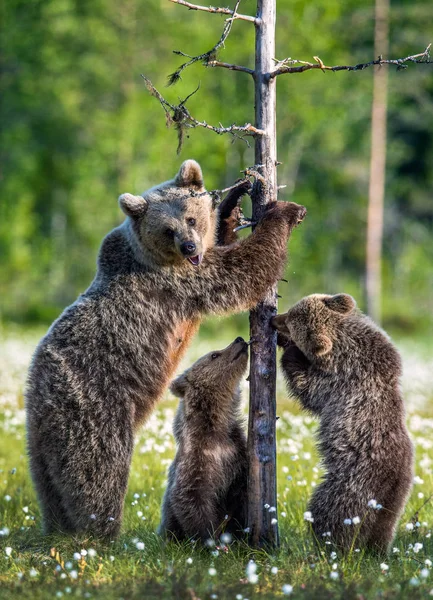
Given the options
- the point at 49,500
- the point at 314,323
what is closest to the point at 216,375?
the point at 314,323

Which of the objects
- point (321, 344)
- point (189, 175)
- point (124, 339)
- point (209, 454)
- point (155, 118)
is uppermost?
point (155, 118)

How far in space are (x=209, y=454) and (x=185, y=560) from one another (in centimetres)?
98

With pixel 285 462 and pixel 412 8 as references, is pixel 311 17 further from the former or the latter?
pixel 285 462

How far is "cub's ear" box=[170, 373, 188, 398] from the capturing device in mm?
6914

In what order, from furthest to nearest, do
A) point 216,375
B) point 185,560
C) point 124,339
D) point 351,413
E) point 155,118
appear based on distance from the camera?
point 155,118 < point 216,375 < point 124,339 < point 351,413 < point 185,560

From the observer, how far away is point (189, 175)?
7.05 meters

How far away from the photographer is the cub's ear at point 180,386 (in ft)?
22.7

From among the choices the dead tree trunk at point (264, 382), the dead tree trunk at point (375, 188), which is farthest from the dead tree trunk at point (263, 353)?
the dead tree trunk at point (375, 188)

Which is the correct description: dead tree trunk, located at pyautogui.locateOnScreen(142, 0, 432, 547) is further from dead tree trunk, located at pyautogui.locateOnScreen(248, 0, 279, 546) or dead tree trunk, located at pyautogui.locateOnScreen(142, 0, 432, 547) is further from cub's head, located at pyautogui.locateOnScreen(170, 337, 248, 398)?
cub's head, located at pyautogui.locateOnScreen(170, 337, 248, 398)

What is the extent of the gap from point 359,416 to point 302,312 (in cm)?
92

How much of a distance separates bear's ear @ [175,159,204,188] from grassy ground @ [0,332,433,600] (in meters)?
2.46

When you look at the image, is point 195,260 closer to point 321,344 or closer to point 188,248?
point 188,248

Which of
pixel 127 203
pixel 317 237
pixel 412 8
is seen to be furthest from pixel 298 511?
pixel 317 237

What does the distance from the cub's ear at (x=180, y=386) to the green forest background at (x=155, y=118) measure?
17.5 m
